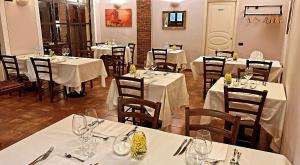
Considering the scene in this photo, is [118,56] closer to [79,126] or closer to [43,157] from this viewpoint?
[79,126]

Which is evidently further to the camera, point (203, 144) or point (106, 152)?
point (106, 152)

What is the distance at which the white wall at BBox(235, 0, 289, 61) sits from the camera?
6718mm

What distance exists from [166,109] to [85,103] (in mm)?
2171

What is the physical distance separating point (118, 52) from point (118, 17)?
2.43 meters

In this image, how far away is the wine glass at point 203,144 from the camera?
1.36 meters

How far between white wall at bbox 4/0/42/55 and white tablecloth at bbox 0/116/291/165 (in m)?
4.84

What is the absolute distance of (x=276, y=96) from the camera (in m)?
2.72

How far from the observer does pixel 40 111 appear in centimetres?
436

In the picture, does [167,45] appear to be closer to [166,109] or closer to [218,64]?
[218,64]

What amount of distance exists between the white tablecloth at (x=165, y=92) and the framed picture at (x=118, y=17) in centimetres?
530

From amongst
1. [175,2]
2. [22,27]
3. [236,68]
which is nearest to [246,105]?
[236,68]

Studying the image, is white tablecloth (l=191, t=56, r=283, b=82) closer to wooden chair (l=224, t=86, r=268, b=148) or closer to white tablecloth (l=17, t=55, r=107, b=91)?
white tablecloth (l=17, t=55, r=107, b=91)

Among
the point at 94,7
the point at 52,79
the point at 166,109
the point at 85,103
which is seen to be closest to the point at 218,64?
the point at 166,109

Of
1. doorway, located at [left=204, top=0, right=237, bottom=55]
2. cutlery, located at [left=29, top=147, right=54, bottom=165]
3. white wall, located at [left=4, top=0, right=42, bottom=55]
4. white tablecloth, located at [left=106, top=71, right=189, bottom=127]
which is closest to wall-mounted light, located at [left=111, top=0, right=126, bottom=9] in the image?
doorway, located at [left=204, top=0, right=237, bottom=55]
